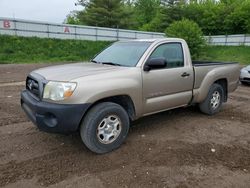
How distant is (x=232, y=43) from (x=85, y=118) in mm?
29271

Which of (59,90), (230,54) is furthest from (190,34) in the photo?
(59,90)

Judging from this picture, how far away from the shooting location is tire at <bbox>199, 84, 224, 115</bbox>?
212 inches

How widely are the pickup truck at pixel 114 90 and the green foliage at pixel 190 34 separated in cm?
1387

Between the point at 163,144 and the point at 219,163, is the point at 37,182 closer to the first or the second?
the point at 163,144

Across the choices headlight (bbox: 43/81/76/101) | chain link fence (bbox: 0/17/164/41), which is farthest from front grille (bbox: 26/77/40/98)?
chain link fence (bbox: 0/17/164/41)

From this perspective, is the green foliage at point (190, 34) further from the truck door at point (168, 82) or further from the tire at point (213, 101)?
the truck door at point (168, 82)

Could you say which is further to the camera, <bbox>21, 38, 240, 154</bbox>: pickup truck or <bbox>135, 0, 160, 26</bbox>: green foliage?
<bbox>135, 0, 160, 26</bbox>: green foliage

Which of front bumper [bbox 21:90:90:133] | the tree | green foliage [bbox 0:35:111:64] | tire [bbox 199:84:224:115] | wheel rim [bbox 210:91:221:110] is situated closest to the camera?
front bumper [bbox 21:90:90:133]

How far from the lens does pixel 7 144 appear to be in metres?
3.88

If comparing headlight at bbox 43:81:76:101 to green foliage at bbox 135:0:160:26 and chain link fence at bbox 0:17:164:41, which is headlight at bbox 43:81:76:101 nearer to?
chain link fence at bbox 0:17:164:41

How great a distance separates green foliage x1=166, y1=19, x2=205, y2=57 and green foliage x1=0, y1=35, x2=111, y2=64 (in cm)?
690

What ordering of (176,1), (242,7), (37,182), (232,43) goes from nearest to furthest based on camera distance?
(37,182)
(232,43)
(242,7)
(176,1)

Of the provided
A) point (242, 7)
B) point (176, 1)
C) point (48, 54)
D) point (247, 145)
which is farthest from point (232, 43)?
point (247, 145)

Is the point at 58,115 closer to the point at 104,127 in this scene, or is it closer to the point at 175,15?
the point at 104,127
